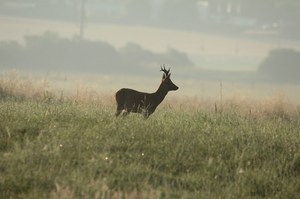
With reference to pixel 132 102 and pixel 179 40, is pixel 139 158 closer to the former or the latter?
pixel 132 102

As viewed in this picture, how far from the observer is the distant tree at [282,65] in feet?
219

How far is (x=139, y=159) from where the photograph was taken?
30.5ft

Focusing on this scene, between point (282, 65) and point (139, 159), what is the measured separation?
195ft

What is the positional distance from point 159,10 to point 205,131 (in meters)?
83.0

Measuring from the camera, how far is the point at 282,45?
82062 mm

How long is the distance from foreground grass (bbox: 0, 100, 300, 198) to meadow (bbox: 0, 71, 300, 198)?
1 centimetres

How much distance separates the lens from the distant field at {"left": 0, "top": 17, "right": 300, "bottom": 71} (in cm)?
7750

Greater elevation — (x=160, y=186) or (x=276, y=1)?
(x=276, y=1)

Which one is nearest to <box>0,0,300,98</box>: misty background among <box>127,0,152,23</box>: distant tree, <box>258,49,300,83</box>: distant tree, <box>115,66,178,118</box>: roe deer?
<box>127,0,152,23</box>: distant tree

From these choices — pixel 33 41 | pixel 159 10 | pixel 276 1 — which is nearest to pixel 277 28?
pixel 276 1

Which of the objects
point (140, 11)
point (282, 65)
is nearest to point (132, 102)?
point (282, 65)

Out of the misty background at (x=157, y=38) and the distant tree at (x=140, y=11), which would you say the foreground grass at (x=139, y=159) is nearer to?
the misty background at (x=157, y=38)

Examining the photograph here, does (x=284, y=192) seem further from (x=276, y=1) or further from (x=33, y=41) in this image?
(x=276, y=1)

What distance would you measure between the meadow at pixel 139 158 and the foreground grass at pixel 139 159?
0.5 inches
